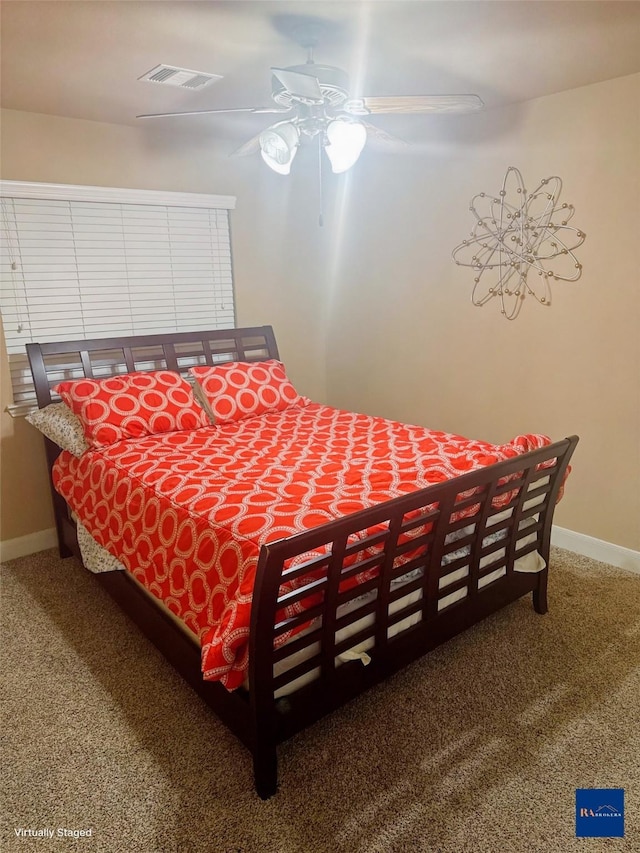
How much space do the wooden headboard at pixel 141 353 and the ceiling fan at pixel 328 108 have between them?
1536 millimetres

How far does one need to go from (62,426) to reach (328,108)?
75.3 inches

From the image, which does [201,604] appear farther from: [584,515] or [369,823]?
[584,515]

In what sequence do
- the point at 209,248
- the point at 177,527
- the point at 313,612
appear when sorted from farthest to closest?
1. the point at 209,248
2. the point at 177,527
3. the point at 313,612

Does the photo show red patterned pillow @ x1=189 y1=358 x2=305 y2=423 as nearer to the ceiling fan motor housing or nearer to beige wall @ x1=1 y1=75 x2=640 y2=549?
beige wall @ x1=1 y1=75 x2=640 y2=549

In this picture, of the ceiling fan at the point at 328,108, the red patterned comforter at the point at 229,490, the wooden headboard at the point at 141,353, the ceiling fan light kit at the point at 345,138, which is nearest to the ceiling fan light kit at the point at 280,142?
the ceiling fan at the point at 328,108

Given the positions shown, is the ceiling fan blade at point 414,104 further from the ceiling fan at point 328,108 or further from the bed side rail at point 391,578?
the bed side rail at point 391,578

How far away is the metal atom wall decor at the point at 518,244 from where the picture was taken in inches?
118

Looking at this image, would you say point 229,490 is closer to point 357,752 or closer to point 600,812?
point 357,752

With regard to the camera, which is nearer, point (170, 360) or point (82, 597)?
point (82, 597)

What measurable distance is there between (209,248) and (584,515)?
2.77 metres

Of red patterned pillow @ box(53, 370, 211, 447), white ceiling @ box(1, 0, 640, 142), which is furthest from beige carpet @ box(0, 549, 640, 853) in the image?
white ceiling @ box(1, 0, 640, 142)

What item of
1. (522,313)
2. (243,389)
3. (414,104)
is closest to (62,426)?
(243,389)

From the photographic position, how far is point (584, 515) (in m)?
3.17

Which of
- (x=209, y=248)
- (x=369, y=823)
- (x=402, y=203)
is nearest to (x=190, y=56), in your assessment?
(x=209, y=248)
